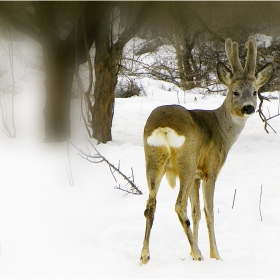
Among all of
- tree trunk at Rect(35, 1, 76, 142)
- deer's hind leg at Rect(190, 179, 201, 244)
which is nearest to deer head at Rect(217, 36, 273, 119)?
deer's hind leg at Rect(190, 179, 201, 244)

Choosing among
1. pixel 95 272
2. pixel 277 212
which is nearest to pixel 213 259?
pixel 95 272

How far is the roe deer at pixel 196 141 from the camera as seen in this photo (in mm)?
3965

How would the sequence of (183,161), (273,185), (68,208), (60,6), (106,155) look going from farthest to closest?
(60,6)
(106,155)
(273,185)
(68,208)
(183,161)

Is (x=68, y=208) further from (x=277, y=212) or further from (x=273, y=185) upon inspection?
(x=273, y=185)

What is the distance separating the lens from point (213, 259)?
170 inches

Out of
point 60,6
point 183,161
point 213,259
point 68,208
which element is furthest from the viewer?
A: point 60,6

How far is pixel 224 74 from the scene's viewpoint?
15.5ft

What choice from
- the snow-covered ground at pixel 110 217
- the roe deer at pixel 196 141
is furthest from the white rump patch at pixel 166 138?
the snow-covered ground at pixel 110 217

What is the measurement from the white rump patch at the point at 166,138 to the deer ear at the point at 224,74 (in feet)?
3.48

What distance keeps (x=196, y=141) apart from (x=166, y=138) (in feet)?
0.97

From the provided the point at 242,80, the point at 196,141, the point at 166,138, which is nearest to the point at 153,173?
the point at 166,138

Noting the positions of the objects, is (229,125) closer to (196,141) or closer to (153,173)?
(196,141)

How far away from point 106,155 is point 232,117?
3.00 meters

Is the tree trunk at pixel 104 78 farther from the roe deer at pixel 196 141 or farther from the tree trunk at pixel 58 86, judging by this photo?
the roe deer at pixel 196 141
